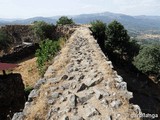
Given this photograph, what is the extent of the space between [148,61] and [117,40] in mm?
5995

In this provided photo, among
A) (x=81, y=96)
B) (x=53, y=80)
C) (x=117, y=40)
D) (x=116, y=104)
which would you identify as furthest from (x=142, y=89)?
(x=116, y=104)

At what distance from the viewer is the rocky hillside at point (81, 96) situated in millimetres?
11359

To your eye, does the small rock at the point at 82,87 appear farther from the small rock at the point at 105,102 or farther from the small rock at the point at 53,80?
the small rock at the point at 105,102

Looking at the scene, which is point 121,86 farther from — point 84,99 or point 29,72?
point 29,72

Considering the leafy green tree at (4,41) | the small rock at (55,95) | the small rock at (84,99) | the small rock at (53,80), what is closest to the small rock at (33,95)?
the small rock at (55,95)

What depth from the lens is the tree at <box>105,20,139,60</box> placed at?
48.9m

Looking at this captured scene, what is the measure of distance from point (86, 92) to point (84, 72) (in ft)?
10.3

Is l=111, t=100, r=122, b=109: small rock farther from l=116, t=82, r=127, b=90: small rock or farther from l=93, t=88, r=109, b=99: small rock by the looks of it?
l=116, t=82, r=127, b=90: small rock

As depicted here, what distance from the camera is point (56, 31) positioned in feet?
176

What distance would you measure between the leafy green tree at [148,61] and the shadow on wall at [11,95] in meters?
29.2

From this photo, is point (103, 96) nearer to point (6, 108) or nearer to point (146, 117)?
point (146, 117)

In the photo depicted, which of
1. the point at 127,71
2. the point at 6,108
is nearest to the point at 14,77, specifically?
the point at 6,108

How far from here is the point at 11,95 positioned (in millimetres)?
22672

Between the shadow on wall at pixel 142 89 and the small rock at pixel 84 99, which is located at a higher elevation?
the small rock at pixel 84 99
